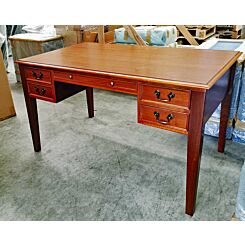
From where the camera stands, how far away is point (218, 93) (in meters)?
1.46

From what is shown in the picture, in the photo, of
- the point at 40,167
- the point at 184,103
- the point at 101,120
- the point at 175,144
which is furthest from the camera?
the point at 101,120

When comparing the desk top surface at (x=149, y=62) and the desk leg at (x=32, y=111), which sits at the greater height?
the desk top surface at (x=149, y=62)

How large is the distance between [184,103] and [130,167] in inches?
31.6

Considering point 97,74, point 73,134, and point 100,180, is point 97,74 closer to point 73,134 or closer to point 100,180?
point 100,180

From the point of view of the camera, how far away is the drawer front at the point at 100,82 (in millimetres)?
1429

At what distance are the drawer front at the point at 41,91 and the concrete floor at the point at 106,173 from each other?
1.63ft

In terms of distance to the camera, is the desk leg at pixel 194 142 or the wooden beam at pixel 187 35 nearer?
the desk leg at pixel 194 142

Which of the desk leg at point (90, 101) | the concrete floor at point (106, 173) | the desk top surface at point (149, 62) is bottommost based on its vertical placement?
the concrete floor at point (106, 173)

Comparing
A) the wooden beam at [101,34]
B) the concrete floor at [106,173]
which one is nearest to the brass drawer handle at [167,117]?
the concrete floor at [106,173]

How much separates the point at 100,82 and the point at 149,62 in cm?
32

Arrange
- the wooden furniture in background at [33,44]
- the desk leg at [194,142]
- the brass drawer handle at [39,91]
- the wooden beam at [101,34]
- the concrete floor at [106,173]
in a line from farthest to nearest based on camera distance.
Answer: the wooden furniture in background at [33,44], the wooden beam at [101,34], the brass drawer handle at [39,91], the concrete floor at [106,173], the desk leg at [194,142]

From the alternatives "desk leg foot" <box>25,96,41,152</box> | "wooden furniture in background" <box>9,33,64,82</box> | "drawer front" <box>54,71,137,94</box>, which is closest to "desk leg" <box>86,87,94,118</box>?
"desk leg foot" <box>25,96,41,152</box>

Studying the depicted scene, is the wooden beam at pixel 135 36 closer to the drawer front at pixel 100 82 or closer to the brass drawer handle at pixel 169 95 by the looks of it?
the drawer front at pixel 100 82
